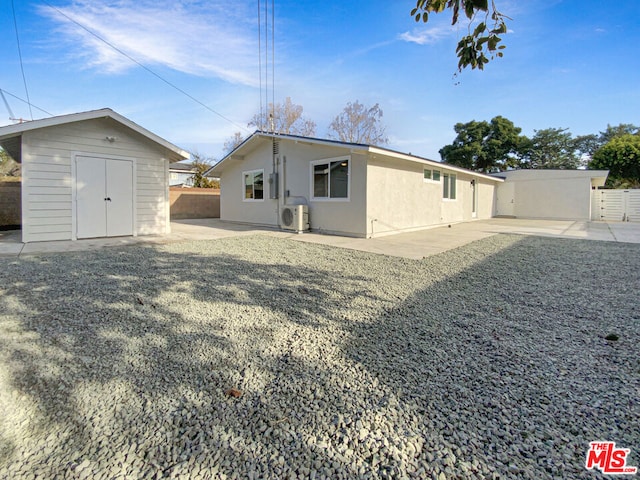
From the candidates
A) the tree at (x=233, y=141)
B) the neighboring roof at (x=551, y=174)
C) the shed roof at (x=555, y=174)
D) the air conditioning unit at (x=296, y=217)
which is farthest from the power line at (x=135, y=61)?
the shed roof at (x=555, y=174)

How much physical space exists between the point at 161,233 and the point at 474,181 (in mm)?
13701

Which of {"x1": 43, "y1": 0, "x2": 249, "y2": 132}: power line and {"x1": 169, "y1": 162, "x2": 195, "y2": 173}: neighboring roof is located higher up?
{"x1": 43, "y1": 0, "x2": 249, "y2": 132}: power line

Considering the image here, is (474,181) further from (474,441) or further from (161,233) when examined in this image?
(474,441)

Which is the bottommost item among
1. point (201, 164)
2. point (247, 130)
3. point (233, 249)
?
point (233, 249)

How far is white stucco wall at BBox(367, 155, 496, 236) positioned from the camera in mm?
9203

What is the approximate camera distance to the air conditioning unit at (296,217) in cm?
1008

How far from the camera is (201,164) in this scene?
2278 centimetres

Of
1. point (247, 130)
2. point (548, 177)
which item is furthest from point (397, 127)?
point (548, 177)

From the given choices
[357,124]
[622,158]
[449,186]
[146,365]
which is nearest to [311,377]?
[146,365]

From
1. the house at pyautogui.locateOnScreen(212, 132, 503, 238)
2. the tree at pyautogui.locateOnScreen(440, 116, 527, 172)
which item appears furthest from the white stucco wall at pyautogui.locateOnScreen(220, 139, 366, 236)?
the tree at pyautogui.locateOnScreen(440, 116, 527, 172)

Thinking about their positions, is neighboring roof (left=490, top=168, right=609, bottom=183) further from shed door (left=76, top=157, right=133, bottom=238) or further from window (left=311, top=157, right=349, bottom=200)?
shed door (left=76, top=157, right=133, bottom=238)

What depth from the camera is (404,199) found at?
34.2ft

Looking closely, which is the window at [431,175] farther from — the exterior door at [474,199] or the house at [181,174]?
the house at [181,174]

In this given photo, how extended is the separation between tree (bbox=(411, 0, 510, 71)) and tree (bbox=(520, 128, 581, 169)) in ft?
108
